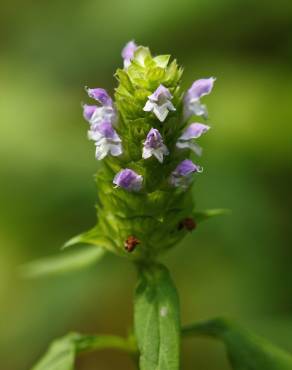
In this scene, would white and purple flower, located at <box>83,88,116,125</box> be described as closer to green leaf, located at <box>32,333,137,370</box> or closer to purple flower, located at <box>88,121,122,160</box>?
purple flower, located at <box>88,121,122,160</box>

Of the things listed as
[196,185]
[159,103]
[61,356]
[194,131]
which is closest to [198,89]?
[194,131]

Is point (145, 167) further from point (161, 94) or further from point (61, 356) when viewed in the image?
point (61, 356)

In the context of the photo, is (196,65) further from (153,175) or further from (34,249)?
(153,175)

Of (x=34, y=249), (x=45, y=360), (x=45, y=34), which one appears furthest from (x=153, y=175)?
(x=45, y=34)

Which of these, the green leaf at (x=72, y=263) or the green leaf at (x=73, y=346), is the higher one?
the green leaf at (x=72, y=263)

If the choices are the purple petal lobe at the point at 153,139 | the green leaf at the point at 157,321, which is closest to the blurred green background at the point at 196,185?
the green leaf at the point at 157,321

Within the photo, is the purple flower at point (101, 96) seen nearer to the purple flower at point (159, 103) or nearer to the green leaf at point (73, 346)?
the purple flower at point (159, 103)

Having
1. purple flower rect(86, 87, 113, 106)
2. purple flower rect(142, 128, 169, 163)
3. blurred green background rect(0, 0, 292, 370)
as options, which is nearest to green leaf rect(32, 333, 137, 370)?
purple flower rect(142, 128, 169, 163)
